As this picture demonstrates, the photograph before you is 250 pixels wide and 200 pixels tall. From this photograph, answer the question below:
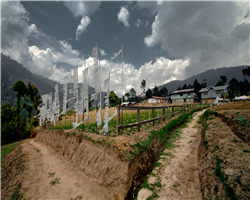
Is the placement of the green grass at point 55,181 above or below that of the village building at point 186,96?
below

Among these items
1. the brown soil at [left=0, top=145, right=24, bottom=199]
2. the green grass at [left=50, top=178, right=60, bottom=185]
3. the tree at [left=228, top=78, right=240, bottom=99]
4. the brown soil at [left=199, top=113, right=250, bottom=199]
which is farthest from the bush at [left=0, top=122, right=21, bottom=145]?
the tree at [left=228, top=78, right=240, bottom=99]

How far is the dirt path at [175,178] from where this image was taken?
3277 mm

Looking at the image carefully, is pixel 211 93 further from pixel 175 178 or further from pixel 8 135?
pixel 8 135

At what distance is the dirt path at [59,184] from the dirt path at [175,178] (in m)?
1.68

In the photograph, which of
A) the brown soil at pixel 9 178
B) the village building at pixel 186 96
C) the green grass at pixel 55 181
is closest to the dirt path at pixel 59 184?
the green grass at pixel 55 181

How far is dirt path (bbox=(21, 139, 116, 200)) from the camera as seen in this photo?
4.46 meters

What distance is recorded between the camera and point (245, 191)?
227 centimetres

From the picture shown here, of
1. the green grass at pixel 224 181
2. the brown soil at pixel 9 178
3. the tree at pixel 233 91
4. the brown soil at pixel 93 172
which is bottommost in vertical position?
the brown soil at pixel 9 178

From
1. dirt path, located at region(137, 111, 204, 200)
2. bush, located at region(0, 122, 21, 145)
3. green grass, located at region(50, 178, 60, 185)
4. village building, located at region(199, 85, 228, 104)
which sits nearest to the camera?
dirt path, located at region(137, 111, 204, 200)

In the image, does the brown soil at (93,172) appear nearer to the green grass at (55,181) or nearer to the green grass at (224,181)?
the green grass at (55,181)

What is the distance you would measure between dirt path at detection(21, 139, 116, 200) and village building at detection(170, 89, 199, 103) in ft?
179

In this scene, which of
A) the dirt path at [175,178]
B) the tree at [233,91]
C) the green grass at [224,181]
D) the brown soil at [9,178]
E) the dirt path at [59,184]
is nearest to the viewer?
the green grass at [224,181]

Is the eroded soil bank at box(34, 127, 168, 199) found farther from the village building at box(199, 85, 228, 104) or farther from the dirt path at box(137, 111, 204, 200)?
the village building at box(199, 85, 228, 104)

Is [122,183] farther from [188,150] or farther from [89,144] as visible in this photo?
[188,150]
